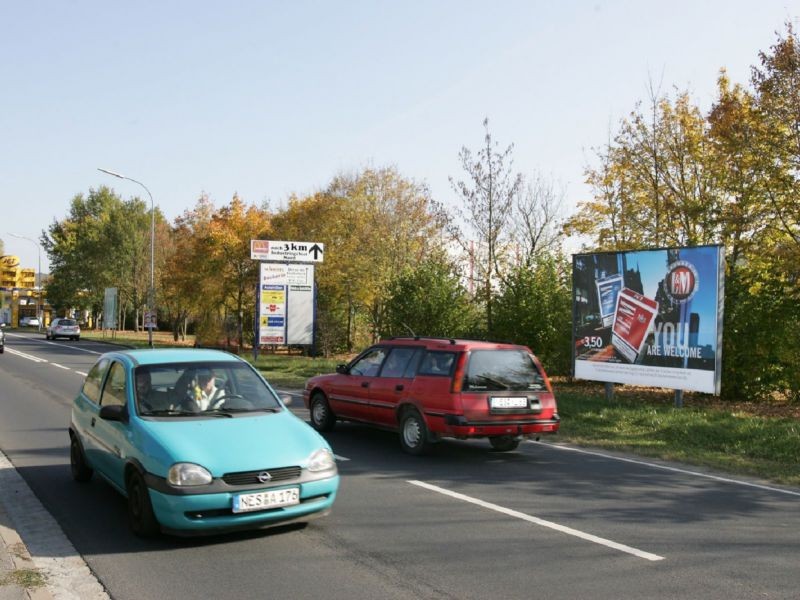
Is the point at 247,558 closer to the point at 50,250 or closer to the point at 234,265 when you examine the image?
the point at 234,265

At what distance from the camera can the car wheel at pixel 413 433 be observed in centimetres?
1023

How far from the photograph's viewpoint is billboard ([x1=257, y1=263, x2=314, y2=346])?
98.6 ft

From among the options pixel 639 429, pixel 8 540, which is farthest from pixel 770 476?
pixel 8 540

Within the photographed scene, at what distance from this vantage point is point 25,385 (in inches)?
Result: 791

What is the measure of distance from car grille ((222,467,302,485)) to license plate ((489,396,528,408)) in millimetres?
4256

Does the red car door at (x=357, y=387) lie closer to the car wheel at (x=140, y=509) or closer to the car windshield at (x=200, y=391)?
the car windshield at (x=200, y=391)

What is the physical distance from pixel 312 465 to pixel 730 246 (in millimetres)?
18539

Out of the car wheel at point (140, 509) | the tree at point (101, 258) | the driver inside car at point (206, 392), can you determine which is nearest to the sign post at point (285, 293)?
the driver inside car at point (206, 392)

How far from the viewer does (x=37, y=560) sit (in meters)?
5.70

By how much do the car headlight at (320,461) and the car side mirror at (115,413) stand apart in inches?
68.9

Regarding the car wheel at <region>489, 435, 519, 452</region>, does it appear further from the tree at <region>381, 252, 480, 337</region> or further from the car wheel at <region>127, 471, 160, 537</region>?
the tree at <region>381, 252, 480, 337</region>

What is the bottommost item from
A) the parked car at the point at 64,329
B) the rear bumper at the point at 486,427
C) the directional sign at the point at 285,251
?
the parked car at the point at 64,329

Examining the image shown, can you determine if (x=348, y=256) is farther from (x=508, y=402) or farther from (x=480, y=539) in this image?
(x=480, y=539)

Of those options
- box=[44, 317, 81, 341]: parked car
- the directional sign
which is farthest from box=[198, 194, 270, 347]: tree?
box=[44, 317, 81, 341]: parked car
